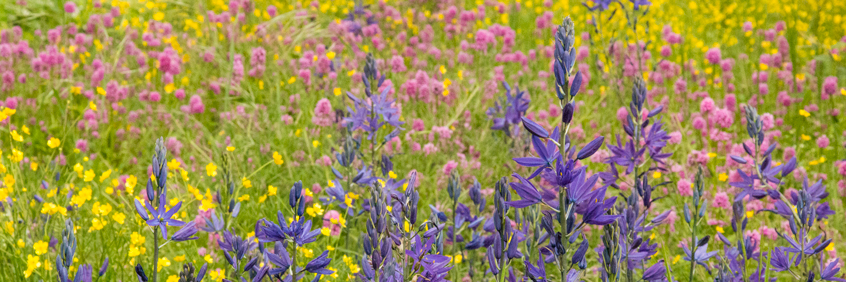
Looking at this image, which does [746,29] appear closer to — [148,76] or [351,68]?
[351,68]

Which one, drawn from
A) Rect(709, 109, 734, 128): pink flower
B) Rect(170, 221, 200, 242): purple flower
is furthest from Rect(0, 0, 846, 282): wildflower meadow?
Rect(709, 109, 734, 128): pink flower

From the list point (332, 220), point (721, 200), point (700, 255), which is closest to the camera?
point (700, 255)

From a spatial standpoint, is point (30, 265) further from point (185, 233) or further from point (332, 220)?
point (332, 220)

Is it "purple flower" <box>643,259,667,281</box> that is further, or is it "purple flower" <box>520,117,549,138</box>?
"purple flower" <box>643,259,667,281</box>

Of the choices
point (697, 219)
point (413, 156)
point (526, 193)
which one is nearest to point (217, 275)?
point (526, 193)

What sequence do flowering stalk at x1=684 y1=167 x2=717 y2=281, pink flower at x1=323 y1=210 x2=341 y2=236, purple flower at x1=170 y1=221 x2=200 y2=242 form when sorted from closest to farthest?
purple flower at x1=170 y1=221 x2=200 y2=242, flowering stalk at x1=684 y1=167 x2=717 y2=281, pink flower at x1=323 y1=210 x2=341 y2=236

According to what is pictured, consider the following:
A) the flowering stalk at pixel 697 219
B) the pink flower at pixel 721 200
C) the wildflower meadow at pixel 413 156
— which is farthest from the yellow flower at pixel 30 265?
the pink flower at pixel 721 200

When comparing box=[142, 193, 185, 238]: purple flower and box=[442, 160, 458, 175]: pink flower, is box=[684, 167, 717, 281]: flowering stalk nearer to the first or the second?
box=[442, 160, 458, 175]: pink flower

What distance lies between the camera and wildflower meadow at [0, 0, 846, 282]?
177 cm

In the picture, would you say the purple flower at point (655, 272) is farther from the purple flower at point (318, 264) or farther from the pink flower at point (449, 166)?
the pink flower at point (449, 166)

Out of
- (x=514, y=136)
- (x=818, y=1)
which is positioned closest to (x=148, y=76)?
(x=514, y=136)

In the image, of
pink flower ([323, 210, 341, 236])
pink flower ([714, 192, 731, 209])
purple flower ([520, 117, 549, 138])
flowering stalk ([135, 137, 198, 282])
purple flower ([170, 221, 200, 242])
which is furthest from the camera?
pink flower ([714, 192, 731, 209])

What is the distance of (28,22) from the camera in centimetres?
783

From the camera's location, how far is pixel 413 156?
4.12 metres
